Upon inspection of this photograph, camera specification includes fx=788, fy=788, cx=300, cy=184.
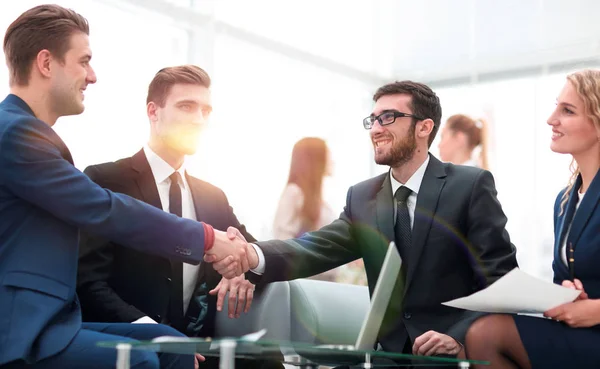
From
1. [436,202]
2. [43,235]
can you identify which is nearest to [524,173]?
[436,202]

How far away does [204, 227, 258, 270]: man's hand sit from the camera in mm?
2691

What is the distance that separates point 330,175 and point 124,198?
8.52 ft

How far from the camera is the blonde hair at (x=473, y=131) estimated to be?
5031 millimetres

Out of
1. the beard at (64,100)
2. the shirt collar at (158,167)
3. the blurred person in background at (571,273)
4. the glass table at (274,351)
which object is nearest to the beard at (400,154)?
the blurred person in background at (571,273)

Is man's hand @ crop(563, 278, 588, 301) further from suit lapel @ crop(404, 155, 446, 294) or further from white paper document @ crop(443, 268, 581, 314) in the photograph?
suit lapel @ crop(404, 155, 446, 294)

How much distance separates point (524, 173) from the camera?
7.40m

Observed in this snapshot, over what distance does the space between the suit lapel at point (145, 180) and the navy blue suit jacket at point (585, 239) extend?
142 centimetres

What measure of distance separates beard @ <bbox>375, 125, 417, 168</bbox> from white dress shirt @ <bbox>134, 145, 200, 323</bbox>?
2.46 ft

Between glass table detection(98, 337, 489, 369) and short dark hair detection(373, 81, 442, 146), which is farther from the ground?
short dark hair detection(373, 81, 442, 146)

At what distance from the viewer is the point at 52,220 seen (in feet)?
7.34

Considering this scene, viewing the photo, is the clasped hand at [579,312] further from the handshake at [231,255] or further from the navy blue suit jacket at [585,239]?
the handshake at [231,255]

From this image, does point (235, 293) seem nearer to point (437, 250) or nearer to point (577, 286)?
point (437, 250)

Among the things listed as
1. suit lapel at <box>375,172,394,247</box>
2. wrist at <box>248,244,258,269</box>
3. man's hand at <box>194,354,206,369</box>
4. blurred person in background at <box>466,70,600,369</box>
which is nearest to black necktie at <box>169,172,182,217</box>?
wrist at <box>248,244,258,269</box>

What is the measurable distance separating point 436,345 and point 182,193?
1.15 meters
